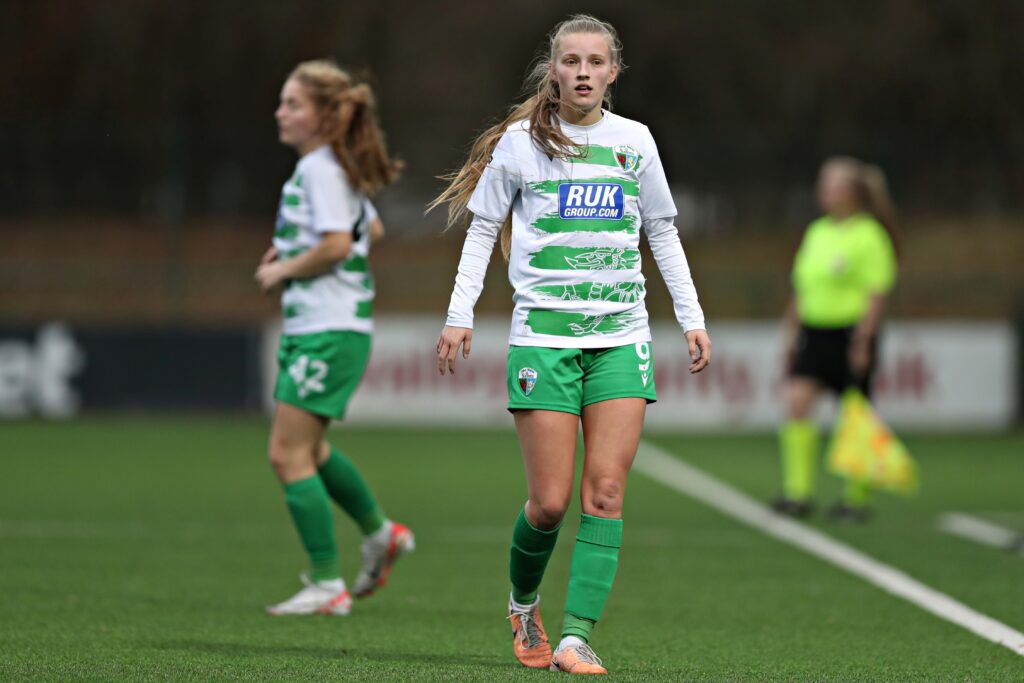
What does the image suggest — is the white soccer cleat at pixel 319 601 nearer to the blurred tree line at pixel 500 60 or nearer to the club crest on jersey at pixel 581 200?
the club crest on jersey at pixel 581 200

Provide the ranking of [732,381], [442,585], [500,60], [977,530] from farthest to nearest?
[500,60], [732,381], [977,530], [442,585]

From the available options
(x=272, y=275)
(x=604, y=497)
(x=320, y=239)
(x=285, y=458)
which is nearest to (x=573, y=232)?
(x=604, y=497)

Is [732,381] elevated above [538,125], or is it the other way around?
[538,125]

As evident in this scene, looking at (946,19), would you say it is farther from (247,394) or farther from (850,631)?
(850,631)

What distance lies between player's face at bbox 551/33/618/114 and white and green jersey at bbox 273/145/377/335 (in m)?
1.66

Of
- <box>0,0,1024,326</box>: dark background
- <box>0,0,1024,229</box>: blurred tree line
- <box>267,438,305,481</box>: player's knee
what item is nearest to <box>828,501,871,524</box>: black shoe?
<box>0,0,1024,326</box>: dark background

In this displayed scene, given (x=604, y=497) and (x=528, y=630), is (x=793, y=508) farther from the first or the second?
(x=604, y=497)

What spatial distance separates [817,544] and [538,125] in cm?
427

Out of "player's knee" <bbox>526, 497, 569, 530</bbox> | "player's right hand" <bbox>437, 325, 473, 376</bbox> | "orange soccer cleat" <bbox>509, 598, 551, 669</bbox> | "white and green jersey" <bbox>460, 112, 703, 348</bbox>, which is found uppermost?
"white and green jersey" <bbox>460, 112, 703, 348</bbox>

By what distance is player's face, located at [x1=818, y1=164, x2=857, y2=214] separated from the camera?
413 inches

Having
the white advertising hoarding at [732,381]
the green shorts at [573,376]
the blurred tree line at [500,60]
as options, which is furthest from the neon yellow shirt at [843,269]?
the blurred tree line at [500,60]

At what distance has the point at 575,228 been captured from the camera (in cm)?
528

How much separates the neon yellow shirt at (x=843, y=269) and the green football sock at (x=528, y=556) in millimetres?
A: 5445

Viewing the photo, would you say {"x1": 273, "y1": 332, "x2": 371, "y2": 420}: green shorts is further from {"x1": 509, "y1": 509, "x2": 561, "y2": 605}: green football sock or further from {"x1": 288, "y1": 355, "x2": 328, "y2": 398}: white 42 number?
{"x1": 509, "y1": 509, "x2": 561, "y2": 605}: green football sock
